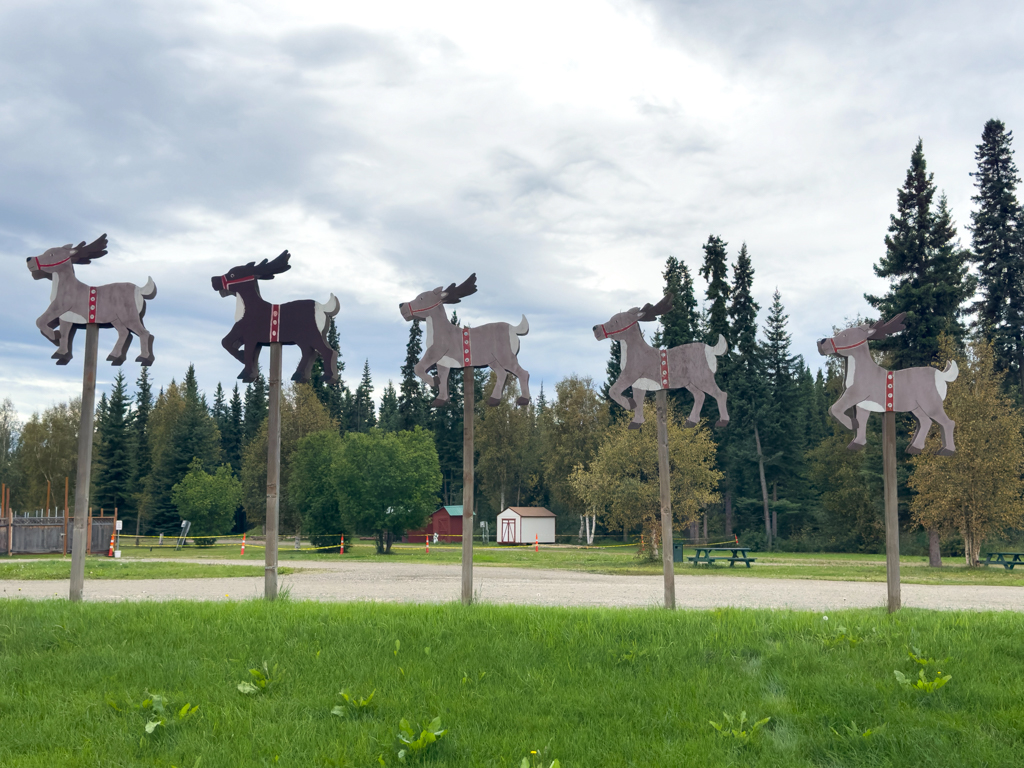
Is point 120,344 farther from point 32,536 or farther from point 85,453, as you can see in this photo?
point 32,536

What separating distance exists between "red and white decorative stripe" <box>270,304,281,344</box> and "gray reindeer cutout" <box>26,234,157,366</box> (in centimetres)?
227

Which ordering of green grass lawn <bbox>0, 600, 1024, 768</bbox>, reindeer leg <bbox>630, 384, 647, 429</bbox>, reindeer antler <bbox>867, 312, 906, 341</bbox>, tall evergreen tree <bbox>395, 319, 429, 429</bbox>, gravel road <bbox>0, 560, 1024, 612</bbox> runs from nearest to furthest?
green grass lawn <bbox>0, 600, 1024, 768</bbox> → reindeer antler <bbox>867, 312, 906, 341</bbox> → reindeer leg <bbox>630, 384, 647, 429</bbox> → gravel road <bbox>0, 560, 1024, 612</bbox> → tall evergreen tree <bbox>395, 319, 429, 429</bbox>

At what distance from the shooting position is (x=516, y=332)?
12141 millimetres

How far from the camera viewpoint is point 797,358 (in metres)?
67.4

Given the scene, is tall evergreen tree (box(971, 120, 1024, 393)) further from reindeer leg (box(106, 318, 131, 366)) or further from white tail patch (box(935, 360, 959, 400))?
reindeer leg (box(106, 318, 131, 366))

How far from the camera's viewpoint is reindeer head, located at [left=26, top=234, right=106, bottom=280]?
1233 centimetres

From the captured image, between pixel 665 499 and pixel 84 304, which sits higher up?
pixel 84 304

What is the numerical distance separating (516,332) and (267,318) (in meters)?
3.79

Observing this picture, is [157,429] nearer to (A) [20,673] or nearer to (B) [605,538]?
(B) [605,538]

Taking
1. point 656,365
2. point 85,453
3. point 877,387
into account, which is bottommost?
point 85,453

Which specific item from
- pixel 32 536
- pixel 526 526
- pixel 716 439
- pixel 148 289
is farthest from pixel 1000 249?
pixel 32 536

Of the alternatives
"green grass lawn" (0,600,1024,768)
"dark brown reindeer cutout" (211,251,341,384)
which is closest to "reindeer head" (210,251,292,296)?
"dark brown reindeer cutout" (211,251,341,384)

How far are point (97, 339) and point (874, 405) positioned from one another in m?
12.0

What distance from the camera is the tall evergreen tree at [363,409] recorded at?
104812 millimetres
